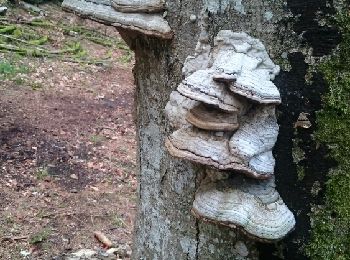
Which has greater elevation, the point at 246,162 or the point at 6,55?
the point at 246,162

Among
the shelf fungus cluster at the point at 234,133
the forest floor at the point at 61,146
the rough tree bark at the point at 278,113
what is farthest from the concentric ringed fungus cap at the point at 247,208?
the forest floor at the point at 61,146

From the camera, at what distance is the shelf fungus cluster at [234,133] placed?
1.04 metres

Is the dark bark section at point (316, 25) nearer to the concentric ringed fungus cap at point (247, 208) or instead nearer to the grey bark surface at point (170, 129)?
the grey bark surface at point (170, 129)

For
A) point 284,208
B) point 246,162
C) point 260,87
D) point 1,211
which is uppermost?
point 260,87

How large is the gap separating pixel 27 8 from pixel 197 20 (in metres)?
8.76

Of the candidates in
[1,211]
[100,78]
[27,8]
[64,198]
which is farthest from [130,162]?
[27,8]

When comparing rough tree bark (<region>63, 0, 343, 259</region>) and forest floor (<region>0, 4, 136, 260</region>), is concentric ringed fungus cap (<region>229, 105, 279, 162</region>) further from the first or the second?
forest floor (<region>0, 4, 136, 260</region>)

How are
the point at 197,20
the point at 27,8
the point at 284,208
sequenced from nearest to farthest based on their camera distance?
the point at 284,208 < the point at 197,20 < the point at 27,8

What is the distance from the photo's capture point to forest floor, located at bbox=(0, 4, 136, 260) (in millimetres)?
3420

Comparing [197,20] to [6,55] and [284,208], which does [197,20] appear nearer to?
[284,208]

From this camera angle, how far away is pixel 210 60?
124 centimetres

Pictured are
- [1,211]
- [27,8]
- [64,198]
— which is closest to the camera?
[1,211]

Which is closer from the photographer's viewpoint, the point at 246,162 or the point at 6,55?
the point at 246,162

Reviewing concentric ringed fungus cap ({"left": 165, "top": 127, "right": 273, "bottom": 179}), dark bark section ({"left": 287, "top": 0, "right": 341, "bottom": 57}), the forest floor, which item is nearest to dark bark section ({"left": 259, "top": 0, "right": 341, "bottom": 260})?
dark bark section ({"left": 287, "top": 0, "right": 341, "bottom": 57})
